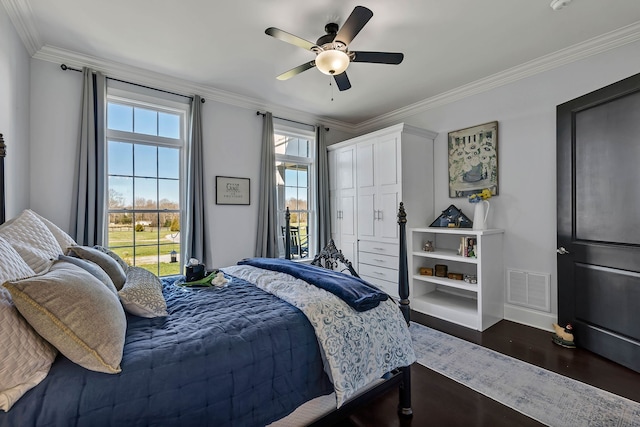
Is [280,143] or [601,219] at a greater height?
[280,143]

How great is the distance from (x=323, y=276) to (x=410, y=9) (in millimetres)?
2096

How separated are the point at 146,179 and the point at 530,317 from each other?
4537 millimetres

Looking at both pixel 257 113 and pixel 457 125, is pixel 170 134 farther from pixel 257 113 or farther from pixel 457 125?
pixel 457 125

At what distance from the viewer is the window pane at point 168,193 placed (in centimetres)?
350

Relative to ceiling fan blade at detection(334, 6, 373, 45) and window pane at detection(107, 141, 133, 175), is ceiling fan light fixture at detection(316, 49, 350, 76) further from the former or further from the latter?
window pane at detection(107, 141, 133, 175)

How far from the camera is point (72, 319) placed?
100 centimetres

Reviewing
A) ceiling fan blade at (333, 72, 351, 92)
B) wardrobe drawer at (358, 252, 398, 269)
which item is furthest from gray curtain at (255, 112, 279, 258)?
ceiling fan blade at (333, 72, 351, 92)

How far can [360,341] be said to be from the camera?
1.51m

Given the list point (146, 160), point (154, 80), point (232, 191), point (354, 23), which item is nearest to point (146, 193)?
point (146, 160)

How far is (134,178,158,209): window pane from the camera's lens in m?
3.38

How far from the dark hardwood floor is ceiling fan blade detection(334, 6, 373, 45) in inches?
98.1

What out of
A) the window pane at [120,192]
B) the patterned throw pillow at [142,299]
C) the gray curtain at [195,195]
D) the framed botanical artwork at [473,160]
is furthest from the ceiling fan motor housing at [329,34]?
the window pane at [120,192]

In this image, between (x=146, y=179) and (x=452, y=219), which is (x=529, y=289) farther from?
(x=146, y=179)

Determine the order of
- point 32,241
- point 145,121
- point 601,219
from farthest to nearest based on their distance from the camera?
1. point 145,121
2. point 601,219
3. point 32,241
